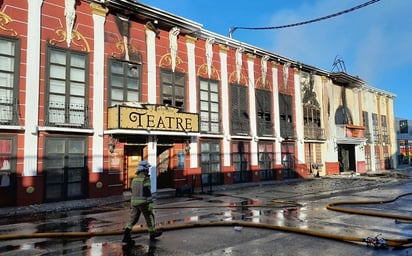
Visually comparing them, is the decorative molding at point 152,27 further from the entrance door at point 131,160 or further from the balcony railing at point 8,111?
the balcony railing at point 8,111

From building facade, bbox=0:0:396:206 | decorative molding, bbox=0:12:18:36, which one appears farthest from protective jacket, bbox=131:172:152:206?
decorative molding, bbox=0:12:18:36

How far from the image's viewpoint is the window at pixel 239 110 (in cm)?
2303

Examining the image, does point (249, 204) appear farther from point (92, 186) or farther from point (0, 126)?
point (0, 126)

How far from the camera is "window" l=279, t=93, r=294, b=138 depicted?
2667cm

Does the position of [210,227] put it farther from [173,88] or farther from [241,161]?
[241,161]

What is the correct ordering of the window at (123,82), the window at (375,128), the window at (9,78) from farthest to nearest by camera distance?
the window at (375,128) → the window at (123,82) → the window at (9,78)

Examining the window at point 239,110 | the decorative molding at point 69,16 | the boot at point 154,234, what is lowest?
the boot at point 154,234

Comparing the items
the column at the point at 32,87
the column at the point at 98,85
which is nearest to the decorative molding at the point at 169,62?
the column at the point at 98,85

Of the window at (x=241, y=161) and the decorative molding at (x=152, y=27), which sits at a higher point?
the decorative molding at (x=152, y=27)

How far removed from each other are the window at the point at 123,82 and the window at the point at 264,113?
32.2 feet

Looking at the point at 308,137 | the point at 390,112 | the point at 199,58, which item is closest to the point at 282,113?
the point at 308,137

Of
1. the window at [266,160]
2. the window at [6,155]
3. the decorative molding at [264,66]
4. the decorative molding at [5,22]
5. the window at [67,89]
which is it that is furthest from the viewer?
the decorative molding at [264,66]

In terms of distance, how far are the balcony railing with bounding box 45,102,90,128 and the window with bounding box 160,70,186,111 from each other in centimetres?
467

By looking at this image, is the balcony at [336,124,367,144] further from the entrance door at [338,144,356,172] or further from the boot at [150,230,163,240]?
the boot at [150,230,163,240]
